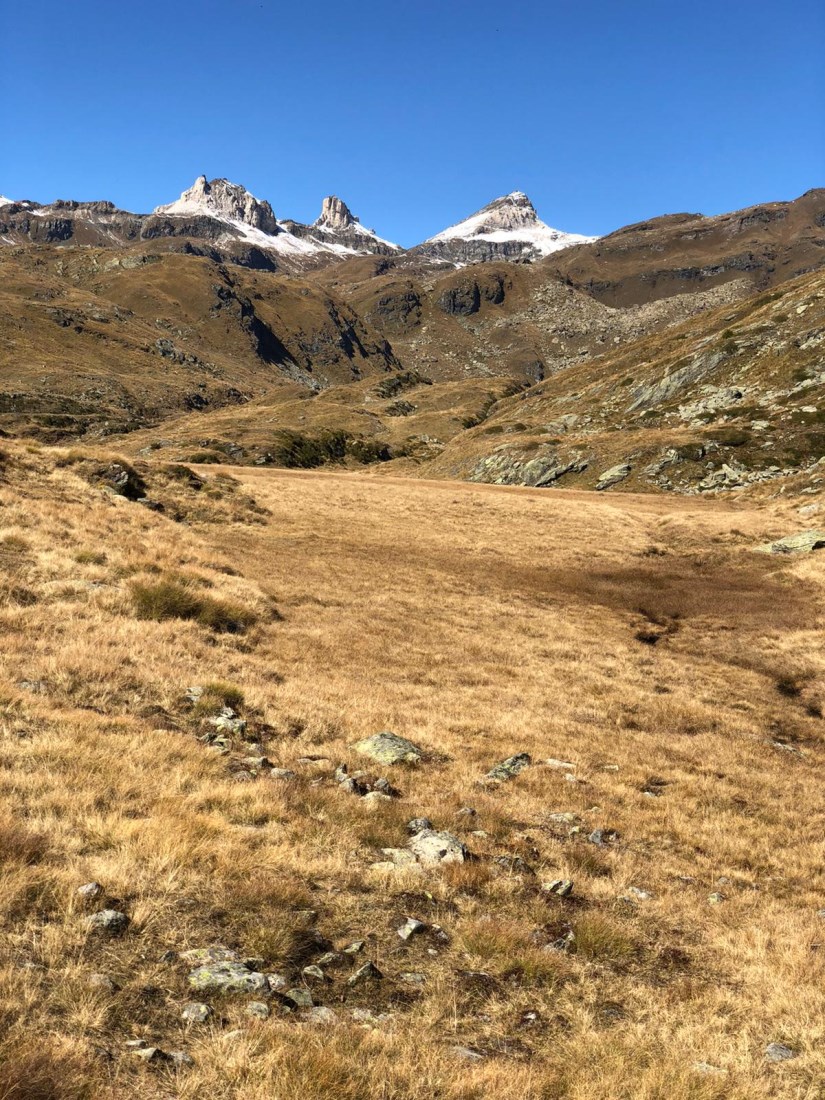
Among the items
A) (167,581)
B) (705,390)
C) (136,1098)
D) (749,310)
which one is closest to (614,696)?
(167,581)

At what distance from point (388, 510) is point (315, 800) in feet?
116

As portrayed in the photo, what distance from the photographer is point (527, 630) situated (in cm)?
2395

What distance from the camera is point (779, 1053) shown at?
5789mm

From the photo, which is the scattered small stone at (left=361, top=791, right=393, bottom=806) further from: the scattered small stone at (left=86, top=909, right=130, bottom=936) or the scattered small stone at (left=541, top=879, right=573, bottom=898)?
the scattered small stone at (left=86, top=909, right=130, bottom=936)

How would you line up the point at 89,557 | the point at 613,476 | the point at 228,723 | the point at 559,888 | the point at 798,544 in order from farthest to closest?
the point at 613,476, the point at 798,544, the point at 89,557, the point at 228,723, the point at 559,888

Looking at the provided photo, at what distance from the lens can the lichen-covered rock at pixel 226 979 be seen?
5.42m

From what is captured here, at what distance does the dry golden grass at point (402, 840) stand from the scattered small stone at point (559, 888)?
0.61ft

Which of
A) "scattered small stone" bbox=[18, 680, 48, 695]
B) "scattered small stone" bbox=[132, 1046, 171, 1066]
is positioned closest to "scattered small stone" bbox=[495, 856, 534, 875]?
"scattered small stone" bbox=[132, 1046, 171, 1066]

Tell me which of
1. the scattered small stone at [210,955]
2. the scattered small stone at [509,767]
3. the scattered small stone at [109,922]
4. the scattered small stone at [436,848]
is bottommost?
the scattered small stone at [509,767]

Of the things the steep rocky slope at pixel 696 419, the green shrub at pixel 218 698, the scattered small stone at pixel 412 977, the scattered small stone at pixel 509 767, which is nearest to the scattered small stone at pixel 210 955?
the scattered small stone at pixel 412 977

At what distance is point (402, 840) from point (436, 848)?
0.51 m

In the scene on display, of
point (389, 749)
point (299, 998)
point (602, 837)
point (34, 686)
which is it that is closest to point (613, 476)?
point (389, 749)

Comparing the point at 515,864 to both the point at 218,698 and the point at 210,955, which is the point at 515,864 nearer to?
the point at 210,955

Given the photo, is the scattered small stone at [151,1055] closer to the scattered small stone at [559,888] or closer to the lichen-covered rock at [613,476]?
the scattered small stone at [559,888]
